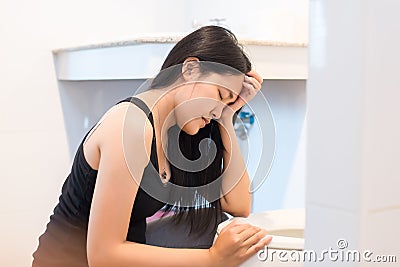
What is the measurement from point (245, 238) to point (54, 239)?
0.54 m

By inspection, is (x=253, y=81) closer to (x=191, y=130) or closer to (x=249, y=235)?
(x=191, y=130)

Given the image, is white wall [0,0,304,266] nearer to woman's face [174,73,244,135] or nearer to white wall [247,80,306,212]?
white wall [247,80,306,212]

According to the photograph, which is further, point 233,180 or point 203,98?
point 233,180

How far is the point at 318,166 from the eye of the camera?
56cm

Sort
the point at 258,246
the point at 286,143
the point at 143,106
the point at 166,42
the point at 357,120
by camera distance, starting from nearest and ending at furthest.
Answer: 1. the point at 357,120
2. the point at 258,246
3. the point at 143,106
4. the point at 166,42
5. the point at 286,143

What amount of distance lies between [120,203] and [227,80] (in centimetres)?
36

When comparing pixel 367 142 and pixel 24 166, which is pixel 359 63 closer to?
pixel 367 142

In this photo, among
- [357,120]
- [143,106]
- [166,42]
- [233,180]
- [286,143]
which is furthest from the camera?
[286,143]

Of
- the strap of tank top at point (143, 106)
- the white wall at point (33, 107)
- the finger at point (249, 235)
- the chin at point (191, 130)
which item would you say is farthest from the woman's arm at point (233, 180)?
the white wall at point (33, 107)

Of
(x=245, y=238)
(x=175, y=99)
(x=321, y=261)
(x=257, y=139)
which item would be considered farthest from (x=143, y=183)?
(x=257, y=139)

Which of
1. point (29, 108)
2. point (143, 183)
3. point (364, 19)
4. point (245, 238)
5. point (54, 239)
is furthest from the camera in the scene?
point (29, 108)

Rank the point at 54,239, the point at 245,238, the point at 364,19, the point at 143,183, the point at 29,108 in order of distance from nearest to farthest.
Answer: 1. the point at 364,19
2. the point at 245,238
3. the point at 143,183
4. the point at 54,239
5. the point at 29,108

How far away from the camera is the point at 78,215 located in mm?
1161

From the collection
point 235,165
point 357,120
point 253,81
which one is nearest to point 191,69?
point 253,81
